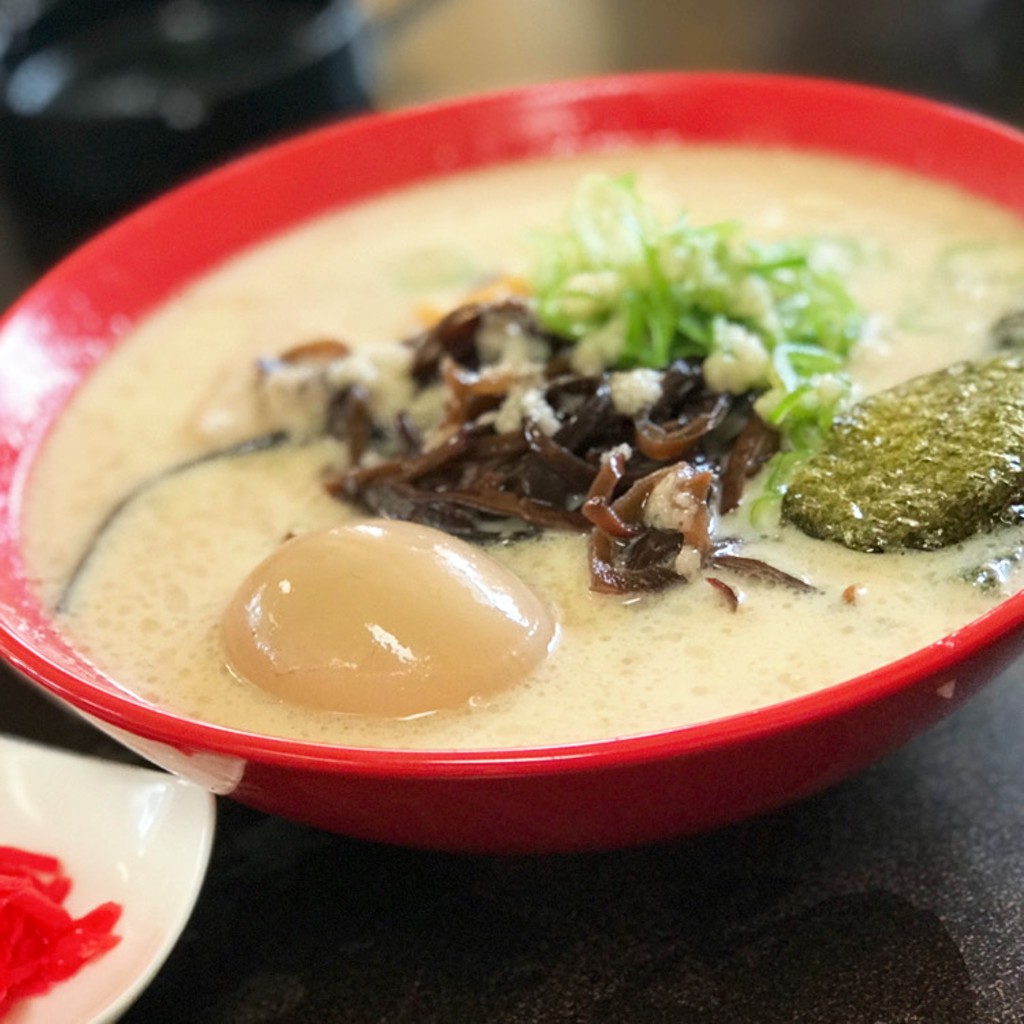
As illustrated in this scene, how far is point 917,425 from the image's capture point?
1426 mm

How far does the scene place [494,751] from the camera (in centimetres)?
104

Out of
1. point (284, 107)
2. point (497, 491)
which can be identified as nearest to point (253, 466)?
point (497, 491)

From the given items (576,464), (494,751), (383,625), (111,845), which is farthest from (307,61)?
(494,751)

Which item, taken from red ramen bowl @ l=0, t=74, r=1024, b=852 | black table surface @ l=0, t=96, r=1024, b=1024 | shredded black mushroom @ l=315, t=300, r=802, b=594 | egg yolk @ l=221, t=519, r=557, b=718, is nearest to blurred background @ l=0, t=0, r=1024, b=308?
red ramen bowl @ l=0, t=74, r=1024, b=852

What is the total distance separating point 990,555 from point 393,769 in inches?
26.0

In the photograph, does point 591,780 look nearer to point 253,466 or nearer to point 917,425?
point 917,425

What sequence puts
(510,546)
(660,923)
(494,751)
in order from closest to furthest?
1. (494,751)
2. (660,923)
3. (510,546)

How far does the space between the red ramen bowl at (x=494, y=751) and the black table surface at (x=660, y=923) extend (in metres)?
0.09

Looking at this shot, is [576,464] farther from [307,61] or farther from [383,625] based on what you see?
[307,61]

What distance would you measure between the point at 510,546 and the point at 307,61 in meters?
1.52

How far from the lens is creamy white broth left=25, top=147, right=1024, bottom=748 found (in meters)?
1.25

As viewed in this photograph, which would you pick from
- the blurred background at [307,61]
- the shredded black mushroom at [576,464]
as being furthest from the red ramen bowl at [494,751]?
the blurred background at [307,61]

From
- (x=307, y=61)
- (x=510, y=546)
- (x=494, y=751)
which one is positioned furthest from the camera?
(x=307, y=61)

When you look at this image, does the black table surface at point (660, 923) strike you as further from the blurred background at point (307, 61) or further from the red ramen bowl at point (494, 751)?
the blurred background at point (307, 61)
